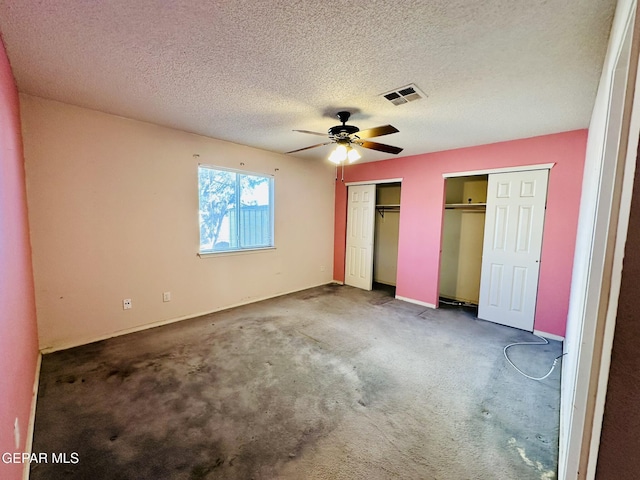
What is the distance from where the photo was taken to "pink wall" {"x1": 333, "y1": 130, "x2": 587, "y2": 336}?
3158 mm

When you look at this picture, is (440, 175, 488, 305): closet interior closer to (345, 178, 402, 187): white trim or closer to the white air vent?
(345, 178, 402, 187): white trim

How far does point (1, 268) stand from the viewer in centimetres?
134

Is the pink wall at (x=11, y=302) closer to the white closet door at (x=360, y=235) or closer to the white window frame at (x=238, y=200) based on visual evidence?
the white window frame at (x=238, y=200)

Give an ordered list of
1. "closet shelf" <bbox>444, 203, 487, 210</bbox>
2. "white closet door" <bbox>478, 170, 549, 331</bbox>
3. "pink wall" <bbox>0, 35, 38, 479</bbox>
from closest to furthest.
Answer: "pink wall" <bbox>0, 35, 38, 479</bbox>
"white closet door" <bbox>478, 170, 549, 331</bbox>
"closet shelf" <bbox>444, 203, 487, 210</bbox>

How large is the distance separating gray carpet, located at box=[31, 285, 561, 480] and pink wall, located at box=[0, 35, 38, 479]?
40cm

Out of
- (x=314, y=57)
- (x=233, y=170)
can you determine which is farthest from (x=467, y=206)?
(x=233, y=170)

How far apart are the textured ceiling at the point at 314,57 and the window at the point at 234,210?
3.72 feet

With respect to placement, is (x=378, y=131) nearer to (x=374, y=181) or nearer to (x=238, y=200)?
(x=238, y=200)

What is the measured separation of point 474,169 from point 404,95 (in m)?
2.09

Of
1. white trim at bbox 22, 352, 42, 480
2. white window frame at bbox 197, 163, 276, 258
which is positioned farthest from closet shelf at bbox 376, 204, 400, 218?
white trim at bbox 22, 352, 42, 480

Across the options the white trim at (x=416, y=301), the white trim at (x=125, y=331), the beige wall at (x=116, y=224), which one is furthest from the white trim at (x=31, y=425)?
the white trim at (x=416, y=301)

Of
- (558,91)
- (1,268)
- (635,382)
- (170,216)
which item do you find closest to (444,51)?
(558,91)

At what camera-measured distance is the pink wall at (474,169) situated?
316cm

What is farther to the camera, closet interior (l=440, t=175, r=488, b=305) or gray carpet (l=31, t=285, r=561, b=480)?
closet interior (l=440, t=175, r=488, b=305)
